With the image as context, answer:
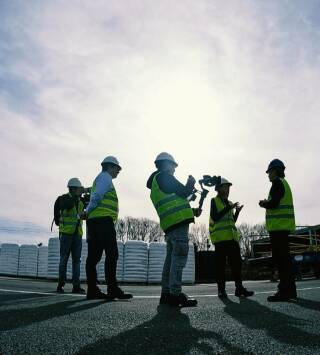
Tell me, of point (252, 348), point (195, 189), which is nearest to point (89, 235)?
point (195, 189)

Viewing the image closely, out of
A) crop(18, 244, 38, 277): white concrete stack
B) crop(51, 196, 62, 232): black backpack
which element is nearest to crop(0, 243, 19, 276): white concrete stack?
crop(18, 244, 38, 277): white concrete stack

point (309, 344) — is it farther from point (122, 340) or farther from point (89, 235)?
point (89, 235)

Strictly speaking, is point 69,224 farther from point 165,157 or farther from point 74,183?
point 165,157

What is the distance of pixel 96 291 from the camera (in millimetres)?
5359

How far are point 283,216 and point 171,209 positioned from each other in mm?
1636

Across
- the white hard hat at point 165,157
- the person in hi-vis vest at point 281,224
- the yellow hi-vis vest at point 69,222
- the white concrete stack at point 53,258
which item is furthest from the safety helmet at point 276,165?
the white concrete stack at point 53,258

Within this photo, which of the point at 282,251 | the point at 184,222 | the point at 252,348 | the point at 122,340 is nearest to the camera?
the point at 252,348

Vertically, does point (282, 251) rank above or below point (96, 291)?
above

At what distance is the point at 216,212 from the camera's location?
603cm

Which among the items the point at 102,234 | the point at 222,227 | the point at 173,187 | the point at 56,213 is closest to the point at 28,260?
the point at 56,213

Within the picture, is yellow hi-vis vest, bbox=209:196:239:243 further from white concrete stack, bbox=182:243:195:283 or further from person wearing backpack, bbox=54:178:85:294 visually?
white concrete stack, bbox=182:243:195:283

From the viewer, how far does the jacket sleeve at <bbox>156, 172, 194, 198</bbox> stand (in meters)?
4.52

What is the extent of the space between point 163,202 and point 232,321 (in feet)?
6.32

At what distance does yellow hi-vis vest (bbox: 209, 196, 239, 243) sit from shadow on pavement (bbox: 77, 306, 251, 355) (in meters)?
3.12
